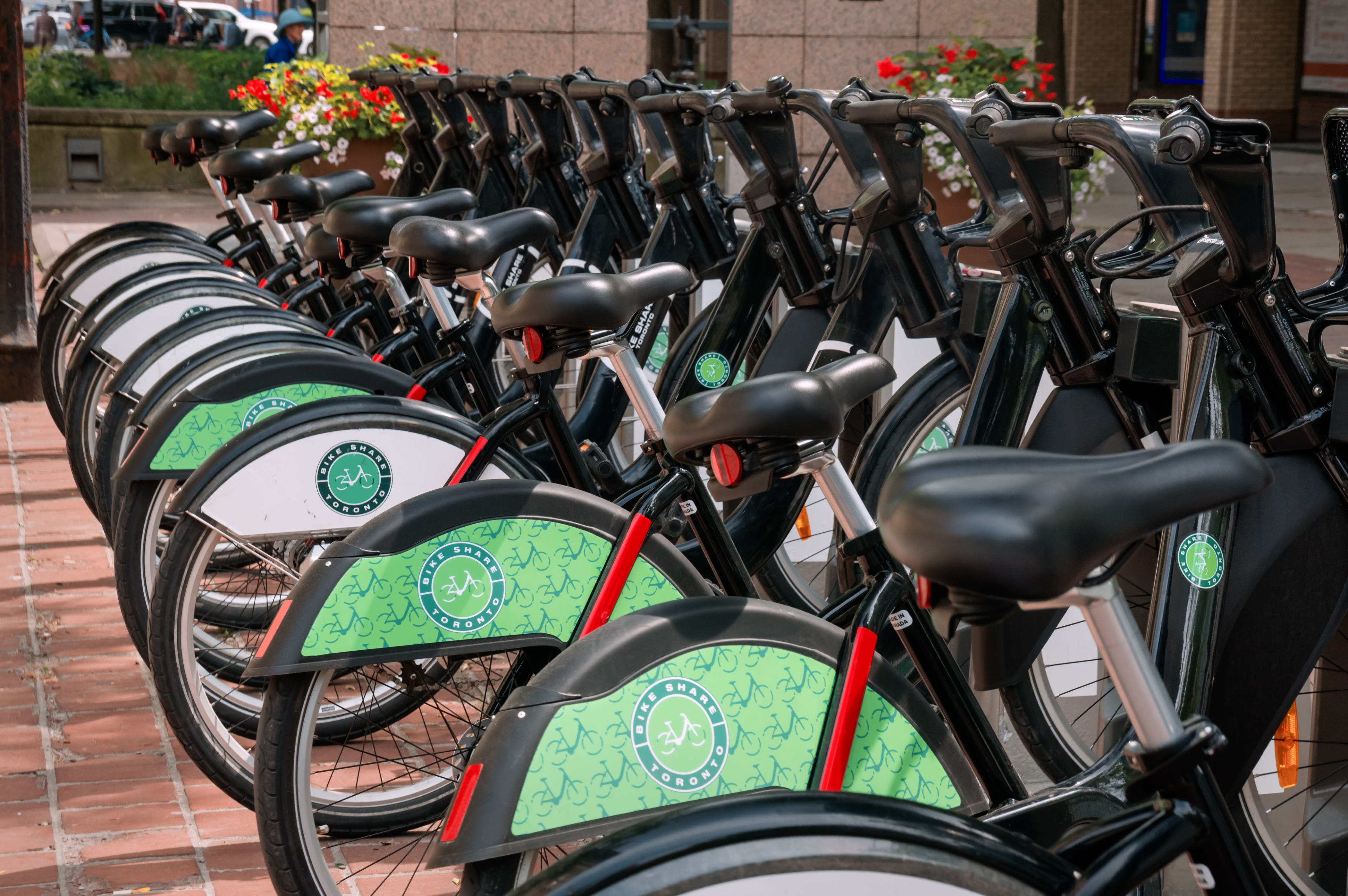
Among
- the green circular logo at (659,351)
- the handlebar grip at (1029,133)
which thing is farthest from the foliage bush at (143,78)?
the handlebar grip at (1029,133)

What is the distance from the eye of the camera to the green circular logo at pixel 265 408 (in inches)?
153

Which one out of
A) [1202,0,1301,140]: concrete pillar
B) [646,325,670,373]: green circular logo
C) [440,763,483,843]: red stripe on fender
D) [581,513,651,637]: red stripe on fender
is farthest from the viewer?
[1202,0,1301,140]: concrete pillar

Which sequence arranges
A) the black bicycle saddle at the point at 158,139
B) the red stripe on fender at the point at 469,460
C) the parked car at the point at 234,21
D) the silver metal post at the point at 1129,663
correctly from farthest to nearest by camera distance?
the parked car at the point at 234,21 → the black bicycle saddle at the point at 158,139 → the red stripe on fender at the point at 469,460 → the silver metal post at the point at 1129,663

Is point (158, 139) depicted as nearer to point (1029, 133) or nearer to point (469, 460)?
point (469, 460)

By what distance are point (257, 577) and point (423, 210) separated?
111 centimetres

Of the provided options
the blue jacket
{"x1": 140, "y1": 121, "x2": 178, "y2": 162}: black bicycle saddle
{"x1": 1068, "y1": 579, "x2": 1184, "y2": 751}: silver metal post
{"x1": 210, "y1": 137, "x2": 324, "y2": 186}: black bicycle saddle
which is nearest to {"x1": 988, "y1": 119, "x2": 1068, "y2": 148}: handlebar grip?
{"x1": 1068, "y1": 579, "x2": 1184, "y2": 751}: silver metal post

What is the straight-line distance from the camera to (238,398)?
388 centimetres

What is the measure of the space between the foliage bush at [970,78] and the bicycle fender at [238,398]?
13.7 ft

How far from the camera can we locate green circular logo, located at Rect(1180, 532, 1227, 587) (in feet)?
7.80

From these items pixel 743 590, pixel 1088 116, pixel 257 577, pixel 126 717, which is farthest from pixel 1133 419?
pixel 126 717

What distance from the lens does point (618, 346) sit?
8.91ft

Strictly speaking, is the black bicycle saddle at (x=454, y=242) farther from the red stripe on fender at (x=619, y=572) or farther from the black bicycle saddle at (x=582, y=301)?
the red stripe on fender at (x=619, y=572)

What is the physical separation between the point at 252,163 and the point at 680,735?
13.7 feet

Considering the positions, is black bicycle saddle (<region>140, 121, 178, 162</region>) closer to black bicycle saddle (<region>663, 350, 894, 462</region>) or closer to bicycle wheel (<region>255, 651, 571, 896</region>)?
bicycle wheel (<region>255, 651, 571, 896</region>)
